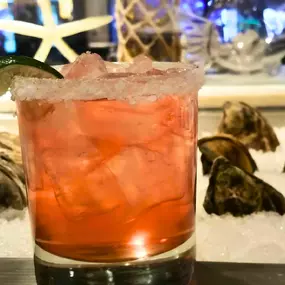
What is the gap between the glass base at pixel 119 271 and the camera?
48 centimetres

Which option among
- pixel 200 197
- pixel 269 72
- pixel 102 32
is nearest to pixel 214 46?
pixel 269 72

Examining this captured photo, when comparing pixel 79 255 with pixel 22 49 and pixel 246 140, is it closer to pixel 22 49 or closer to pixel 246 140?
pixel 246 140

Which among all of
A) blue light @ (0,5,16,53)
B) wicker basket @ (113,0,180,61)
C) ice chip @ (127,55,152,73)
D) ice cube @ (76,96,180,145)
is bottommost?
blue light @ (0,5,16,53)

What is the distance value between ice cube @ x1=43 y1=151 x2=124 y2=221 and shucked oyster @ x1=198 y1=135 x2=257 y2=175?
0.32 m

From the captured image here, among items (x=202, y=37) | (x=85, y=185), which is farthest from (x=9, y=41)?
(x=85, y=185)

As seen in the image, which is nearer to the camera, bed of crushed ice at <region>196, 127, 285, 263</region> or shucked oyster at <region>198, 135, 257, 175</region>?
bed of crushed ice at <region>196, 127, 285, 263</region>

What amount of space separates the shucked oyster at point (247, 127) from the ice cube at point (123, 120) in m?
0.44

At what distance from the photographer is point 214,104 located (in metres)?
1.10

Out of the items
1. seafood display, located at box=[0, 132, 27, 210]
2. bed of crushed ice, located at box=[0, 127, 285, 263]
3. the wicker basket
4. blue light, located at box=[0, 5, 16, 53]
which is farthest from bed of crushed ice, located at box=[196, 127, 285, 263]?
blue light, located at box=[0, 5, 16, 53]

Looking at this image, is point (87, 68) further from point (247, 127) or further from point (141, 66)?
point (247, 127)

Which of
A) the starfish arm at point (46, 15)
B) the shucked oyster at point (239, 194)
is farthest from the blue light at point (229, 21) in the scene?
the shucked oyster at point (239, 194)

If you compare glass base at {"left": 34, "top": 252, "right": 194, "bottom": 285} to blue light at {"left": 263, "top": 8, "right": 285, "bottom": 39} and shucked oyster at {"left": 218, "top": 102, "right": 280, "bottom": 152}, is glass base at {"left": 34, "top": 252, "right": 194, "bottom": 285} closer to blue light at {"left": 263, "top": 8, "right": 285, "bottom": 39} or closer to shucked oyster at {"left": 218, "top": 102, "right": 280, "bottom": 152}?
shucked oyster at {"left": 218, "top": 102, "right": 280, "bottom": 152}

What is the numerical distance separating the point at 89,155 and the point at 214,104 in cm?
66

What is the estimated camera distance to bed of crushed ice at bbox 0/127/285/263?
57 cm
